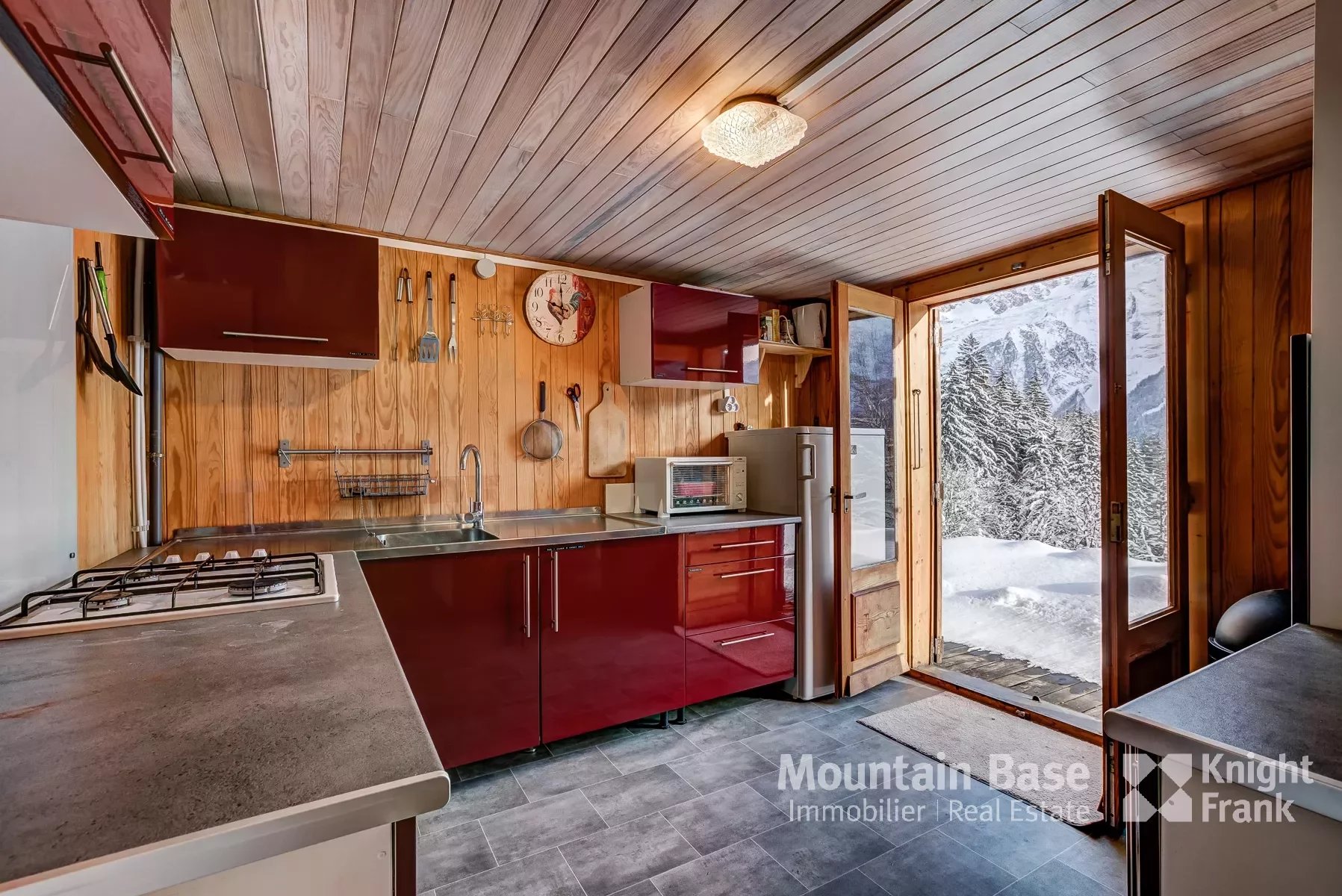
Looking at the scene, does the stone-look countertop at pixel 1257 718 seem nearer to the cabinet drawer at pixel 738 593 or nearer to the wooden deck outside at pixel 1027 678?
the cabinet drawer at pixel 738 593

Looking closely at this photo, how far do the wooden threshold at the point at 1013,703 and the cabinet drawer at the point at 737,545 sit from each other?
3.76 ft

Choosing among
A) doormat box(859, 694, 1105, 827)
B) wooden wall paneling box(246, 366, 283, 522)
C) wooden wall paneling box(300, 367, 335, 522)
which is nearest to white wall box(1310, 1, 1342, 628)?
doormat box(859, 694, 1105, 827)

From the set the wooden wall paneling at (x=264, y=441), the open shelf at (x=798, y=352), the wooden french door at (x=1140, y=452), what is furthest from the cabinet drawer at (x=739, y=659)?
the wooden wall paneling at (x=264, y=441)

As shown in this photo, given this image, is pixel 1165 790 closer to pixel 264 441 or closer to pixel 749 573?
pixel 749 573

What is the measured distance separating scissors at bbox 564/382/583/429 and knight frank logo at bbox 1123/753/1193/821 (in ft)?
8.72

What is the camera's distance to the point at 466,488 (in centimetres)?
286

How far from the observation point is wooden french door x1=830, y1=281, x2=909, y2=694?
300cm

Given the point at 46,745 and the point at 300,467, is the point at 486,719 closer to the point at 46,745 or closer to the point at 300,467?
the point at 300,467

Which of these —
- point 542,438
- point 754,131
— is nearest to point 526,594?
point 542,438

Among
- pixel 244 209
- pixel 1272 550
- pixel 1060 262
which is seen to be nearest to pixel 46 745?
pixel 244 209

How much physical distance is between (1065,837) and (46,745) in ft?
8.30

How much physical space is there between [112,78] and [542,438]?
2361 mm

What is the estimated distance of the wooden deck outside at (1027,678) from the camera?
3086 millimetres

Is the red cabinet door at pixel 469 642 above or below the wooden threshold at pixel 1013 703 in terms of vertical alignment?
above
